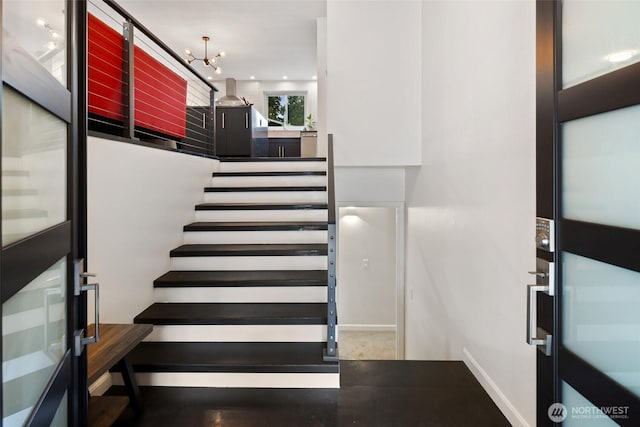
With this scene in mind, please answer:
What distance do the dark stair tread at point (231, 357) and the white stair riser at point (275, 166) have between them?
2.31 meters

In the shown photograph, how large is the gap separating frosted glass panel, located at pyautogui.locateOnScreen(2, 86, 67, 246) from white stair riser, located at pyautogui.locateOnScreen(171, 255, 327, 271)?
1897 millimetres

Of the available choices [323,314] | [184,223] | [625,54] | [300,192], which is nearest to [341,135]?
[300,192]

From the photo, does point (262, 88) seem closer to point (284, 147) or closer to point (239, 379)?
point (284, 147)

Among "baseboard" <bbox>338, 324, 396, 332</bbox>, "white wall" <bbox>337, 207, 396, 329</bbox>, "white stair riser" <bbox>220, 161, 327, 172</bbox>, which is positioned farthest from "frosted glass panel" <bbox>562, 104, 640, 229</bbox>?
"baseboard" <bbox>338, 324, 396, 332</bbox>

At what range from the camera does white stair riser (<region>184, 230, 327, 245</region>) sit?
3.27 metres

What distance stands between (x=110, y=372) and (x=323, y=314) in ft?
4.09

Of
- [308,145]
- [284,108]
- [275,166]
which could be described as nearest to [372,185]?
[275,166]

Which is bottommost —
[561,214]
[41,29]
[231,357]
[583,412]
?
[231,357]

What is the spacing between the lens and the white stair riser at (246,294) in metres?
2.72

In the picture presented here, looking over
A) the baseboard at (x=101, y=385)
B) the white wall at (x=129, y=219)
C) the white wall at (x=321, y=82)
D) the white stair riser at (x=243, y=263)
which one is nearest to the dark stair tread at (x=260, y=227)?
the white wall at (x=129, y=219)

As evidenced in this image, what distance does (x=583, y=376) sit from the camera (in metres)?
1.08

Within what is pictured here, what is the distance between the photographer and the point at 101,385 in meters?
2.09

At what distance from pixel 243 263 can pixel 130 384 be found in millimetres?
1246
